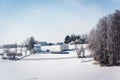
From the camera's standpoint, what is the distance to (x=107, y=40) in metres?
32.4

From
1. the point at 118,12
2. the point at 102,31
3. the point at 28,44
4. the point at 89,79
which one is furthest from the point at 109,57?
the point at 28,44

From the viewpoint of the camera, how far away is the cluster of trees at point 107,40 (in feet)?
106

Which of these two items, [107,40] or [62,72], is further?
[107,40]

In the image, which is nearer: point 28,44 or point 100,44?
point 100,44

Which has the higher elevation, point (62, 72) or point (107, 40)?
point (107, 40)

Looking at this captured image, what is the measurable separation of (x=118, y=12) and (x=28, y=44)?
5621 centimetres

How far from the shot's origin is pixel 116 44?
106 feet

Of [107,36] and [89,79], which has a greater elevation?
[107,36]

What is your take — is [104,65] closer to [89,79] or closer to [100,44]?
[100,44]

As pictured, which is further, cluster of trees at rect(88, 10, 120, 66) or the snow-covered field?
cluster of trees at rect(88, 10, 120, 66)

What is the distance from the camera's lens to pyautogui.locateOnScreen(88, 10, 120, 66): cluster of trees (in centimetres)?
3238

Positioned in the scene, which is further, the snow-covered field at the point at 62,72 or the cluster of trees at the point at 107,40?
the cluster of trees at the point at 107,40

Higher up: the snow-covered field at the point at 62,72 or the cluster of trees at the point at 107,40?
the cluster of trees at the point at 107,40

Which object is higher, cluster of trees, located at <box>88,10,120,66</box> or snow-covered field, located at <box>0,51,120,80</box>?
cluster of trees, located at <box>88,10,120,66</box>
